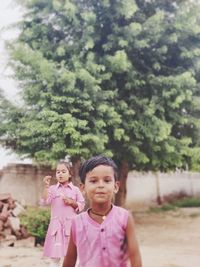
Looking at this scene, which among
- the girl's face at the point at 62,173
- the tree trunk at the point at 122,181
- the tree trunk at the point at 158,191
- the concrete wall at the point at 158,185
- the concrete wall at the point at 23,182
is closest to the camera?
the girl's face at the point at 62,173

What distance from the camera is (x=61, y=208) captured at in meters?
5.07

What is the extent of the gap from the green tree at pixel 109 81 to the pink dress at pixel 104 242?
25.7ft

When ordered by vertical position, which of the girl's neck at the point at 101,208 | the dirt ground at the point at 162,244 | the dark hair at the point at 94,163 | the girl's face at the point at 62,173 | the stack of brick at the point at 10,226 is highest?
the girl's face at the point at 62,173

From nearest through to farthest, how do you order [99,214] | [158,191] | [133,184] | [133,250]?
[133,250] → [99,214] → [133,184] → [158,191]

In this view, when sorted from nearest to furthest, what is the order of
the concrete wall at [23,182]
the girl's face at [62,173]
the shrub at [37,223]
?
the girl's face at [62,173] < the shrub at [37,223] < the concrete wall at [23,182]

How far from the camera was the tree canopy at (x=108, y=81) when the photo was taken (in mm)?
10336

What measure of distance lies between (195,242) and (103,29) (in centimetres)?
569

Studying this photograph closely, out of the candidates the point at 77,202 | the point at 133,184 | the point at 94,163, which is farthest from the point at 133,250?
the point at 133,184

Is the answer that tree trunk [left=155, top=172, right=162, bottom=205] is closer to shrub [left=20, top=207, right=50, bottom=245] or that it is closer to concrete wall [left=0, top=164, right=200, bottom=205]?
concrete wall [left=0, top=164, right=200, bottom=205]

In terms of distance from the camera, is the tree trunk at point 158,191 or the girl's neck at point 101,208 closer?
the girl's neck at point 101,208

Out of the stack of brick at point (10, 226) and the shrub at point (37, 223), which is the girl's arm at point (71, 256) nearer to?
the stack of brick at point (10, 226)

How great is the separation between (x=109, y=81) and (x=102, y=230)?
917 cm

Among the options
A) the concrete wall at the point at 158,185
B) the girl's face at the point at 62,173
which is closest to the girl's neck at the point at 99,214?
the girl's face at the point at 62,173

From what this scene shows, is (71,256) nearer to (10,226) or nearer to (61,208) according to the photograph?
(61,208)
